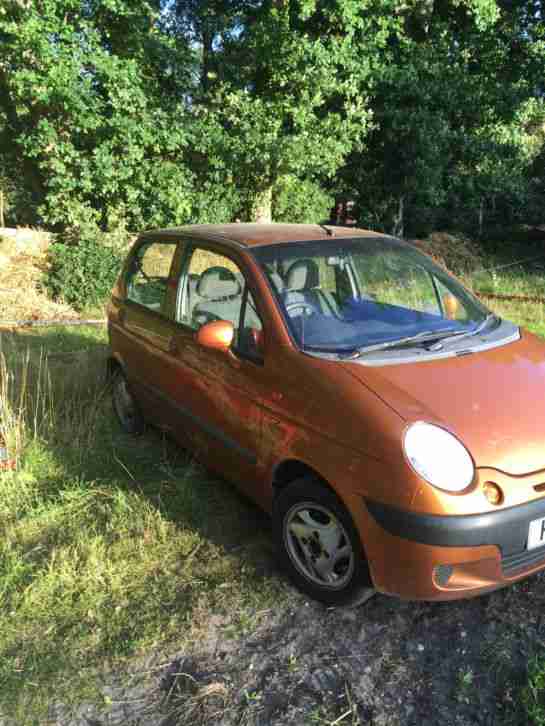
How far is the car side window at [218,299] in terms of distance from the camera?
3273mm

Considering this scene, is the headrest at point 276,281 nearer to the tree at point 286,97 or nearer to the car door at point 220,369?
the car door at point 220,369

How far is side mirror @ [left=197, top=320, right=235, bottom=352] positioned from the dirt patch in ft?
4.25

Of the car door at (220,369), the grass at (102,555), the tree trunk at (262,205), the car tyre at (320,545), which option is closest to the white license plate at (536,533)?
the car tyre at (320,545)

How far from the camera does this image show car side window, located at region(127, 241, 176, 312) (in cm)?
421

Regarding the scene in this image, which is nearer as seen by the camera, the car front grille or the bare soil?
the bare soil

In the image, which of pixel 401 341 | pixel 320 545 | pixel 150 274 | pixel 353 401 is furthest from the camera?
pixel 150 274

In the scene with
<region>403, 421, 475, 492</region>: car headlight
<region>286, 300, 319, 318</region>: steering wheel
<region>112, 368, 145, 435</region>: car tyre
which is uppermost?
<region>286, 300, 319, 318</region>: steering wheel

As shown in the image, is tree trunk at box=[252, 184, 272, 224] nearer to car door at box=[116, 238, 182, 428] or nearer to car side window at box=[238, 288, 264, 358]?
car door at box=[116, 238, 182, 428]

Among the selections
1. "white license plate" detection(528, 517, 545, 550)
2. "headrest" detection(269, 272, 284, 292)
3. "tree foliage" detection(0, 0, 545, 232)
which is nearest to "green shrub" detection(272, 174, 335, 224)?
"tree foliage" detection(0, 0, 545, 232)

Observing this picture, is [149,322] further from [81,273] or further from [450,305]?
[81,273]

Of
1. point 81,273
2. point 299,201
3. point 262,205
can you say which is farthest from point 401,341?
point 299,201

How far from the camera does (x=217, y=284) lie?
12.1ft

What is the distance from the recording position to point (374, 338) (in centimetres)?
312

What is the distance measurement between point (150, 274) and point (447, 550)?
119 inches
